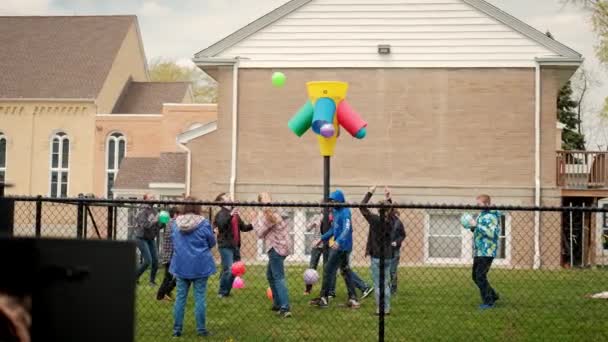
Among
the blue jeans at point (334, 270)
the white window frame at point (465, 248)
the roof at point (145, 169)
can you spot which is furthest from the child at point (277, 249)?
the roof at point (145, 169)

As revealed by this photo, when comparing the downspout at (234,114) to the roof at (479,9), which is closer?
the roof at (479,9)

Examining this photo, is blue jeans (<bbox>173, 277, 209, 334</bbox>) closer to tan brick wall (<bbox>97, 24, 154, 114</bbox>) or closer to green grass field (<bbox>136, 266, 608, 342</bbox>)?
green grass field (<bbox>136, 266, 608, 342</bbox>)

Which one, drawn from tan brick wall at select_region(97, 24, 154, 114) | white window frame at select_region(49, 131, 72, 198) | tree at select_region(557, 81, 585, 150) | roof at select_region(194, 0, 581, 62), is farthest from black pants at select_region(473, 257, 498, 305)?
tree at select_region(557, 81, 585, 150)

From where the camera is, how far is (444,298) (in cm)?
1456

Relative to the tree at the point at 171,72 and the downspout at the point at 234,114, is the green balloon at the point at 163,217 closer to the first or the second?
the downspout at the point at 234,114

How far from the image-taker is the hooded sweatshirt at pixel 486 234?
13.1 meters

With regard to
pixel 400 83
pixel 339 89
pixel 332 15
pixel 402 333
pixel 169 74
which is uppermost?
pixel 169 74

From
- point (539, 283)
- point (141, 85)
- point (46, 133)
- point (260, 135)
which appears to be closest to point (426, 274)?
point (539, 283)

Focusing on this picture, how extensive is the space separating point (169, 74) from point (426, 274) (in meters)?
60.0

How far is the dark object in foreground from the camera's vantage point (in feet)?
11.9

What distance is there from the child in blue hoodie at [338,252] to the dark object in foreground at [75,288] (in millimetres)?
9085

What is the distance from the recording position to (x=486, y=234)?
1315cm

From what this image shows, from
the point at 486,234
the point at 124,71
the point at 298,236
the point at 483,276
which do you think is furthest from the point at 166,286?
the point at 124,71

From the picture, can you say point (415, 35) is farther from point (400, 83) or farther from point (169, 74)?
point (169, 74)
